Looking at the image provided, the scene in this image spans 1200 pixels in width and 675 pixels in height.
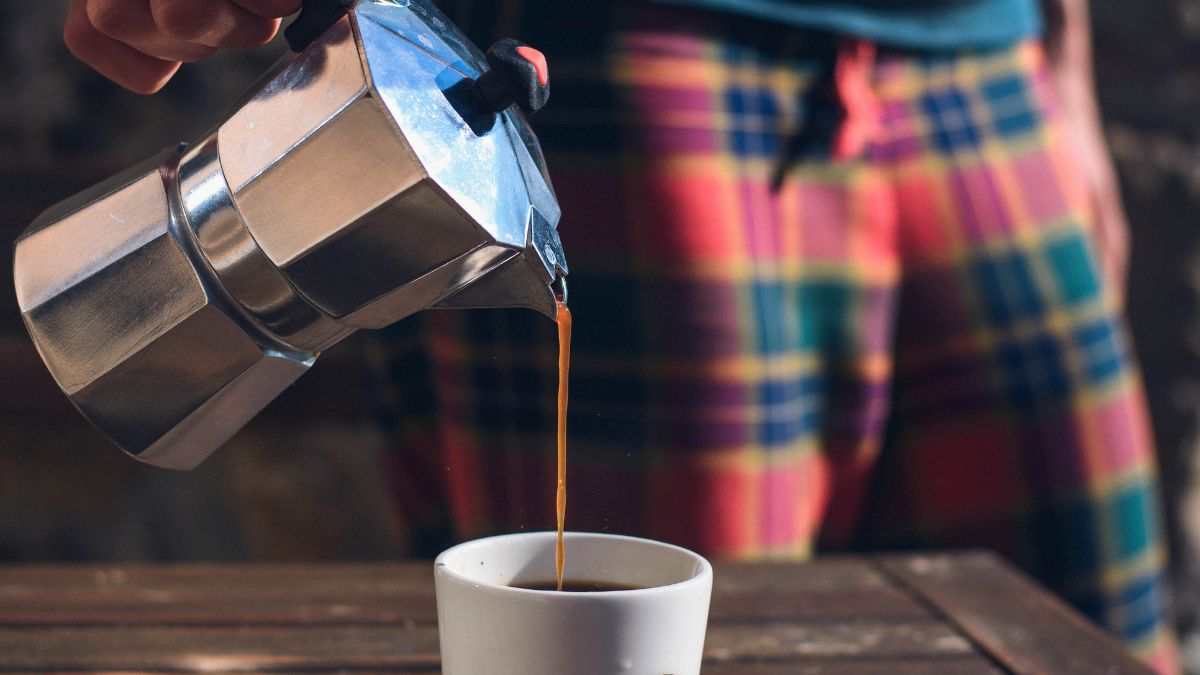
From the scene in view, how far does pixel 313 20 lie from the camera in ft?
1.27

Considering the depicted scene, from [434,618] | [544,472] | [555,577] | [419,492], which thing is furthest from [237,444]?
[555,577]

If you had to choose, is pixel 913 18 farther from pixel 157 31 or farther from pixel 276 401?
pixel 276 401

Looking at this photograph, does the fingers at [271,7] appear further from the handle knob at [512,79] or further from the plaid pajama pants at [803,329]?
the plaid pajama pants at [803,329]

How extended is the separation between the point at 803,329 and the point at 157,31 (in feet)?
1.56

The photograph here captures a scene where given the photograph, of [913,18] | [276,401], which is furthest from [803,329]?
[276,401]

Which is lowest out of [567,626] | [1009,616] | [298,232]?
[1009,616]

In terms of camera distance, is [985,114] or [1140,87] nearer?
[985,114]

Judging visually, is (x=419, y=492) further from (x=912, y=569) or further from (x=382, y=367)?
(x=912, y=569)

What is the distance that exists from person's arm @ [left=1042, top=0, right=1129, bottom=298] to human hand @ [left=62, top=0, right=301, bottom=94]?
69 centimetres

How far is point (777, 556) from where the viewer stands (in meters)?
0.81

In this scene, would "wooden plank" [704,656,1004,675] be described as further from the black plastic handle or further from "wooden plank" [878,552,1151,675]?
the black plastic handle

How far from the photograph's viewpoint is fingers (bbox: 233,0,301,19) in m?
0.41

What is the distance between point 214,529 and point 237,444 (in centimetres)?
12

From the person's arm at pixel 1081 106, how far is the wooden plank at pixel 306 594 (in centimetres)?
40
